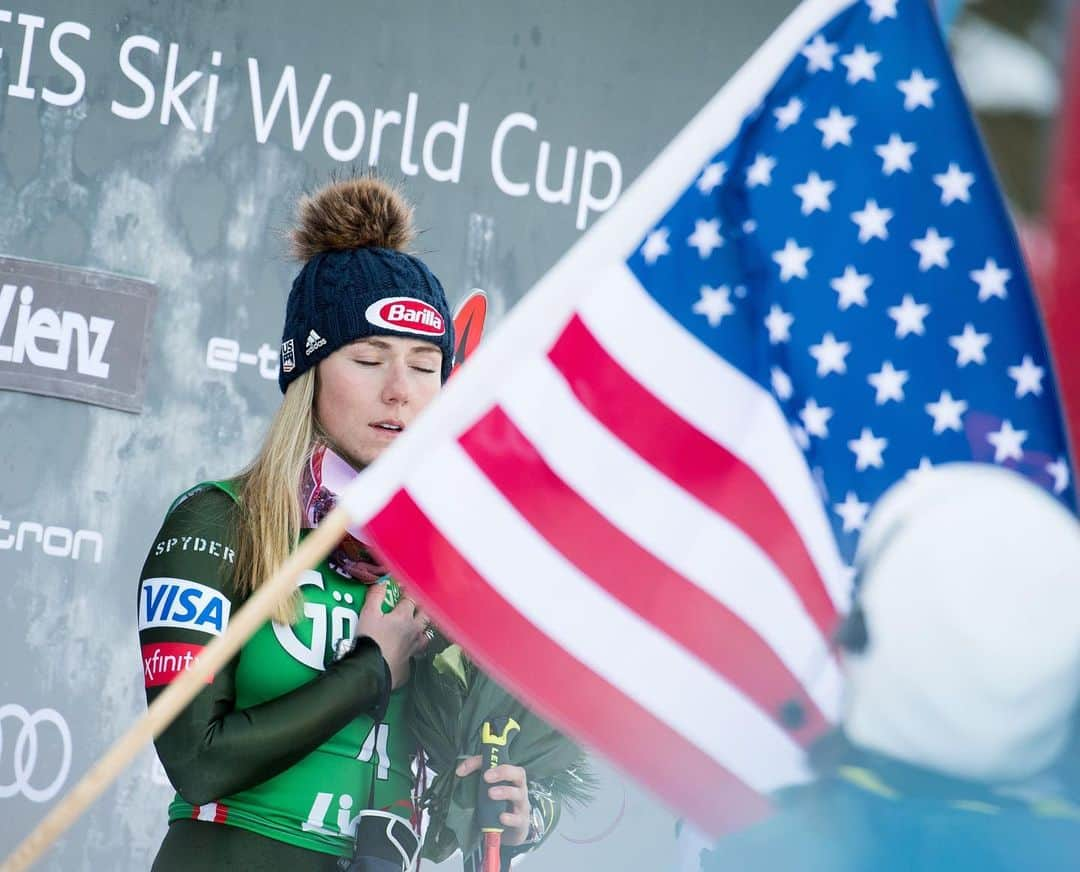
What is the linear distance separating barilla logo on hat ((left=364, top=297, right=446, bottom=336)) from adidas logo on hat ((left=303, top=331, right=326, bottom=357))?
7cm

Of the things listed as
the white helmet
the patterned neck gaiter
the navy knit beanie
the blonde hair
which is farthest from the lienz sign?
the white helmet

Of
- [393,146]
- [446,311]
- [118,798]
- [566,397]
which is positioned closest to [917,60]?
[566,397]

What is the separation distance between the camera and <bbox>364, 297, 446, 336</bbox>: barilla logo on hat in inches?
87.6

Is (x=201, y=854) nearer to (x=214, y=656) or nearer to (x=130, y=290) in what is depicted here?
(x=214, y=656)

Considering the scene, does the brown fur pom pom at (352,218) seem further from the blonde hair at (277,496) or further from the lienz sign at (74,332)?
the lienz sign at (74,332)

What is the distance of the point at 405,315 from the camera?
2240mm

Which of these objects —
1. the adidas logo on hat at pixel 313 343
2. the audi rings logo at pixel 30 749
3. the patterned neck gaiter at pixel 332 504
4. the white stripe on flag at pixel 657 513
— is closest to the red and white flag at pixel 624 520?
the white stripe on flag at pixel 657 513

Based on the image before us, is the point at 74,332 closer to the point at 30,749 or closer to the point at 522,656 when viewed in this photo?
the point at 30,749

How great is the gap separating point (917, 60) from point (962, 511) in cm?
54

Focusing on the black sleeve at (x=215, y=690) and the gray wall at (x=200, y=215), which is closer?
the black sleeve at (x=215, y=690)

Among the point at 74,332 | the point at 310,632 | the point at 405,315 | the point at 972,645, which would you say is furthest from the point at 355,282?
the point at 74,332

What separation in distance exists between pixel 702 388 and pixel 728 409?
3 centimetres

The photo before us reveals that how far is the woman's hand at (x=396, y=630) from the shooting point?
2.05 metres

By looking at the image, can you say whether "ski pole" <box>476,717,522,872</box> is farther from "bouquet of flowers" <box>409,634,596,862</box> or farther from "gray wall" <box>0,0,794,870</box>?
"gray wall" <box>0,0,794,870</box>
